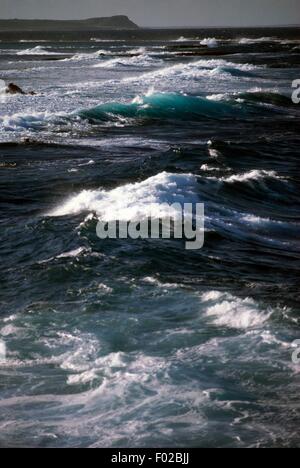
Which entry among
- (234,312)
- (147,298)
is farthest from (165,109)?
(234,312)

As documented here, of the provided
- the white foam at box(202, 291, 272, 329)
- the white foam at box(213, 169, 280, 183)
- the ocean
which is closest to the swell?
the ocean

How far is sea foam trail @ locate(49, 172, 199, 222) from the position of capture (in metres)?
15.5

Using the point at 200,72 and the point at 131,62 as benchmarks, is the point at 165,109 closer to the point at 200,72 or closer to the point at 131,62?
the point at 200,72

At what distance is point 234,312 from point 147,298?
1420 mm

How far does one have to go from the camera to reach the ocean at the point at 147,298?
8.22m

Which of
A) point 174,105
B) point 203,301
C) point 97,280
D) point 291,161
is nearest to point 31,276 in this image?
point 97,280

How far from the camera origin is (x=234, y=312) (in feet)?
34.8

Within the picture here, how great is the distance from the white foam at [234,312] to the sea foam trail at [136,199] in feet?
15.1

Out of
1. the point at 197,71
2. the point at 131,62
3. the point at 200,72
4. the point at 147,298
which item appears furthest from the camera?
the point at 131,62

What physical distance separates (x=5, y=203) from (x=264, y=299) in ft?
27.0

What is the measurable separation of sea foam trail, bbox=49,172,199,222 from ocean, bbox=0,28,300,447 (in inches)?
2.3

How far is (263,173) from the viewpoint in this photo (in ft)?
63.7

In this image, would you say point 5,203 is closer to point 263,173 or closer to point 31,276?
point 31,276

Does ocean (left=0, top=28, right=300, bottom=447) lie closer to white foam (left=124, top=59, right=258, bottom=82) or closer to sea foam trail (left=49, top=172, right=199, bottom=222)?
sea foam trail (left=49, top=172, right=199, bottom=222)
